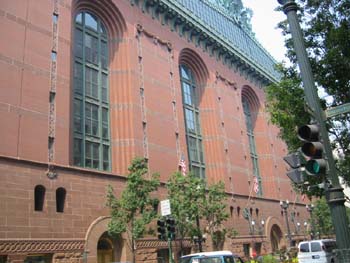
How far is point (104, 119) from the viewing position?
106 ft

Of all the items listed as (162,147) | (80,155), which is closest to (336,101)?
(80,155)

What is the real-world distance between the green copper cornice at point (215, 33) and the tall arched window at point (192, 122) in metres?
4.34

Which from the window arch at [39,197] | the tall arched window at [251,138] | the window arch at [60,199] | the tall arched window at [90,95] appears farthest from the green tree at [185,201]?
the tall arched window at [251,138]

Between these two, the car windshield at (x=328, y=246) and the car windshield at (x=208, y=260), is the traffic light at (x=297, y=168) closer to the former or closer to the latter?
the car windshield at (x=208, y=260)

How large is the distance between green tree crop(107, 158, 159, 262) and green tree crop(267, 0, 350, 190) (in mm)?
11621

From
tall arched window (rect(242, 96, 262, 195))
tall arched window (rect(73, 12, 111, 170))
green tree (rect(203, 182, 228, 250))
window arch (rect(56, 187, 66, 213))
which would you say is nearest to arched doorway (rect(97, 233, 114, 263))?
window arch (rect(56, 187, 66, 213))

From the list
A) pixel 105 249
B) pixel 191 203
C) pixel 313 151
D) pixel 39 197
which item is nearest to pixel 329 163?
pixel 313 151

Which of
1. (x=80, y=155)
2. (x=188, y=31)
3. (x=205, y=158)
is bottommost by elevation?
(x=80, y=155)

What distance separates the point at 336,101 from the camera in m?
14.2

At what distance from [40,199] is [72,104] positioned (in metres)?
8.11

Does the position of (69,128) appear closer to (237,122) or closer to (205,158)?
(205,158)

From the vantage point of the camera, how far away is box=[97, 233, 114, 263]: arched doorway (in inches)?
1089

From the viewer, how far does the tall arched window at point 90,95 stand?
29664mm

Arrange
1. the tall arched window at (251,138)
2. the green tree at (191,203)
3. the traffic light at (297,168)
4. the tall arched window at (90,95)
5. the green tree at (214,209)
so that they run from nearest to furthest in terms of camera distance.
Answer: the traffic light at (297,168) < the green tree at (191,203) < the tall arched window at (90,95) < the green tree at (214,209) < the tall arched window at (251,138)
